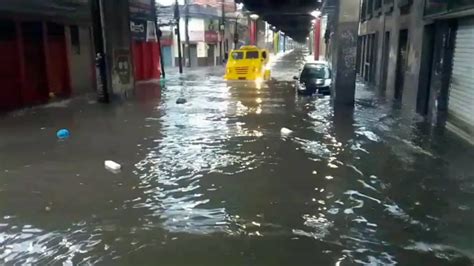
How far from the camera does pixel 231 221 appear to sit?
529cm

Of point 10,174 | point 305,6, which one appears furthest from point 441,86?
point 305,6

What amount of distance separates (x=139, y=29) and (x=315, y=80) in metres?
12.1

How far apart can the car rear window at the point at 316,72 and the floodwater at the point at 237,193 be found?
584 centimetres

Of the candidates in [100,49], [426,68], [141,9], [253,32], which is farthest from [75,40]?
[253,32]

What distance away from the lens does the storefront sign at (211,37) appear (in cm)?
4309

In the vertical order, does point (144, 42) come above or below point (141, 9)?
below

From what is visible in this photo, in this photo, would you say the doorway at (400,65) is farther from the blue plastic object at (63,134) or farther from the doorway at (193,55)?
the doorway at (193,55)

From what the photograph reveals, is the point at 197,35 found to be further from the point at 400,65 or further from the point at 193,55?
the point at 400,65

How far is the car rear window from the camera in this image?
17.2 meters

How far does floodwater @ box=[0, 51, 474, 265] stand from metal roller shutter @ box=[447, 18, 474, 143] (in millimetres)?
438

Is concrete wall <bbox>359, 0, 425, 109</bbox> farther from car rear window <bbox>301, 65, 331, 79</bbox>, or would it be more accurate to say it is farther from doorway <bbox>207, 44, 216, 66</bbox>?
doorway <bbox>207, 44, 216, 66</bbox>

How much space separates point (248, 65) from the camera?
24891mm

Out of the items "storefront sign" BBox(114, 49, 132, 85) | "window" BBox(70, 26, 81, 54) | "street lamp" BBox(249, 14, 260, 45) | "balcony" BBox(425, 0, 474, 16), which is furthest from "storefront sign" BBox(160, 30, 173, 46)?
"balcony" BBox(425, 0, 474, 16)

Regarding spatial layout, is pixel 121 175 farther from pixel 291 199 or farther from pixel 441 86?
pixel 441 86
